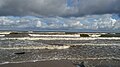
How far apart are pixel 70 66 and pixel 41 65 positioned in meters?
2.65

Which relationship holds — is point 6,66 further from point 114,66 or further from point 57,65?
point 114,66

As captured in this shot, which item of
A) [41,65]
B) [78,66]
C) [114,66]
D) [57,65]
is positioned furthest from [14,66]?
[114,66]

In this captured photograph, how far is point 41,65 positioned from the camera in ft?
71.4

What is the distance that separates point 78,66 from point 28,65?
4535 mm

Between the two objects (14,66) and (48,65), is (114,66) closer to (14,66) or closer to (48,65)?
(48,65)

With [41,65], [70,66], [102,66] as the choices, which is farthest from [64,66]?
[102,66]

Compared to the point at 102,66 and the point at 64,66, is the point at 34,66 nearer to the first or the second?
the point at 64,66

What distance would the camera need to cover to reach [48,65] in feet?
71.9

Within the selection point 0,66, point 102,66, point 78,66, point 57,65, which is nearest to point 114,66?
point 102,66

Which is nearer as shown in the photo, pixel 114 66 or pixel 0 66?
pixel 0 66

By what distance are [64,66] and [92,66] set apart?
9.26 feet

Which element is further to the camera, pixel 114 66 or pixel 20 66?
pixel 114 66

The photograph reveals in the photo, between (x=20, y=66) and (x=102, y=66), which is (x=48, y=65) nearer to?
(x=20, y=66)

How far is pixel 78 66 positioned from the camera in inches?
862
